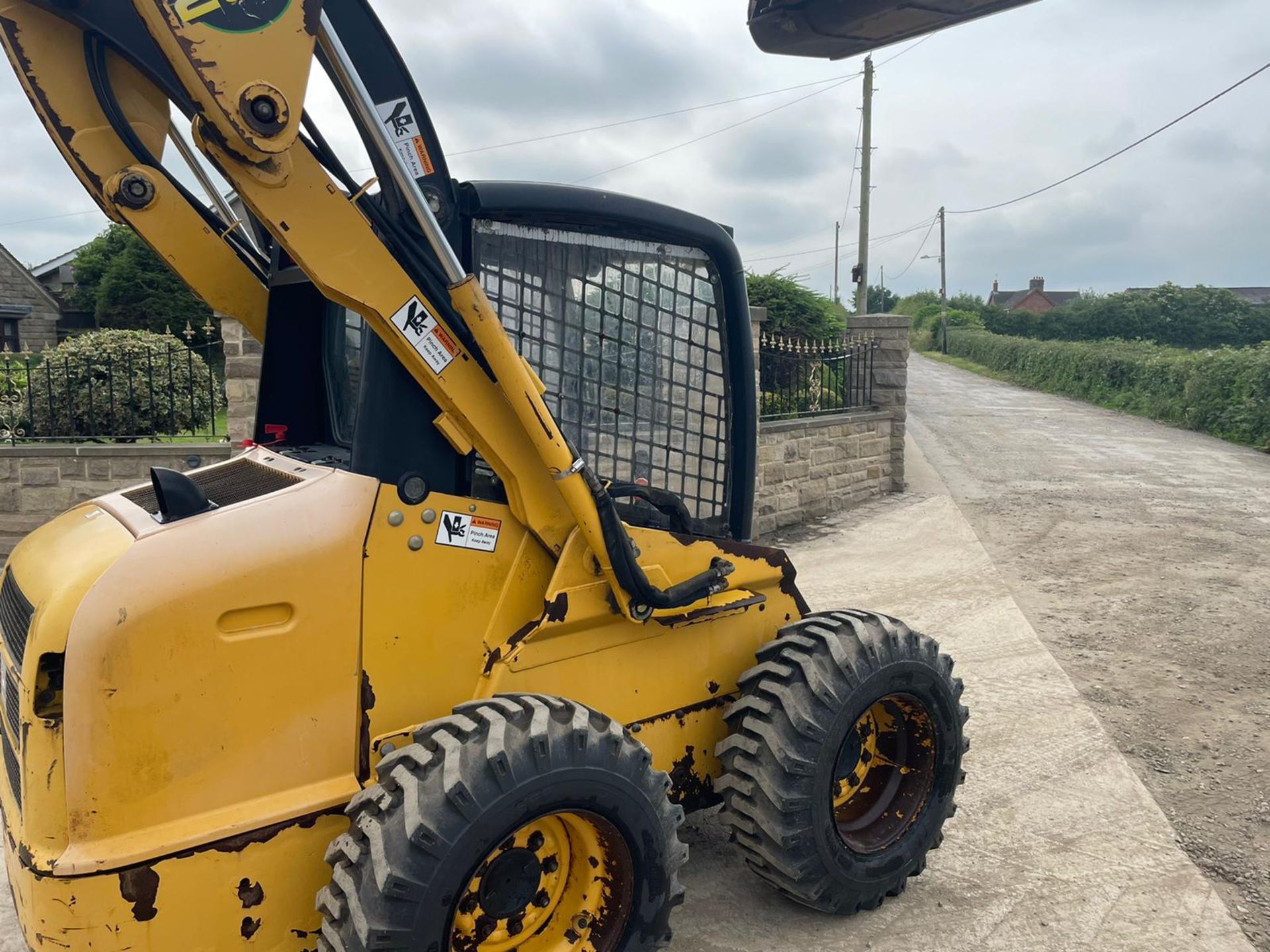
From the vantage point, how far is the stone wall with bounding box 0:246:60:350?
2677cm

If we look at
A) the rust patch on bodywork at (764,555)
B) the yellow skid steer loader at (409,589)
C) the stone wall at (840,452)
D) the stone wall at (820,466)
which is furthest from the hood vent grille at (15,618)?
the stone wall at (820,466)

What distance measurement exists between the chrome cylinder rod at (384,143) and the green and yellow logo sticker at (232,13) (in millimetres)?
120

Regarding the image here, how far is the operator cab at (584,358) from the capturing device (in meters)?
2.47

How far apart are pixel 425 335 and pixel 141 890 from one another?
143 centimetres

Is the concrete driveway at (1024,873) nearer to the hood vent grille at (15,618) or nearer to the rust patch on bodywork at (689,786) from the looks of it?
the rust patch on bodywork at (689,786)

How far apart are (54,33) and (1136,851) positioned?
474 centimetres

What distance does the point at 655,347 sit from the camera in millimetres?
3037

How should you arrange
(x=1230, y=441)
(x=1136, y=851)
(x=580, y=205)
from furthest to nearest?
1. (x=1230, y=441)
2. (x=1136, y=851)
3. (x=580, y=205)

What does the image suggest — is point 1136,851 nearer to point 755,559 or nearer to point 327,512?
point 755,559

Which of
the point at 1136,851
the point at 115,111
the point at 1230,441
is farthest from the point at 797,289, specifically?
the point at 115,111

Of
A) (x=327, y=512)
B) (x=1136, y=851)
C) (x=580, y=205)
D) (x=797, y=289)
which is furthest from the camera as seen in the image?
(x=797, y=289)

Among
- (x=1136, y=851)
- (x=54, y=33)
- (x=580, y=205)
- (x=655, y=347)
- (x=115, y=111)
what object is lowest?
(x=1136, y=851)

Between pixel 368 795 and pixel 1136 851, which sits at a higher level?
pixel 368 795

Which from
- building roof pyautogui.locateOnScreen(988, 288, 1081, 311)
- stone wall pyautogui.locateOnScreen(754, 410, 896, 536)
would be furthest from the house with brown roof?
stone wall pyautogui.locateOnScreen(754, 410, 896, 536)
